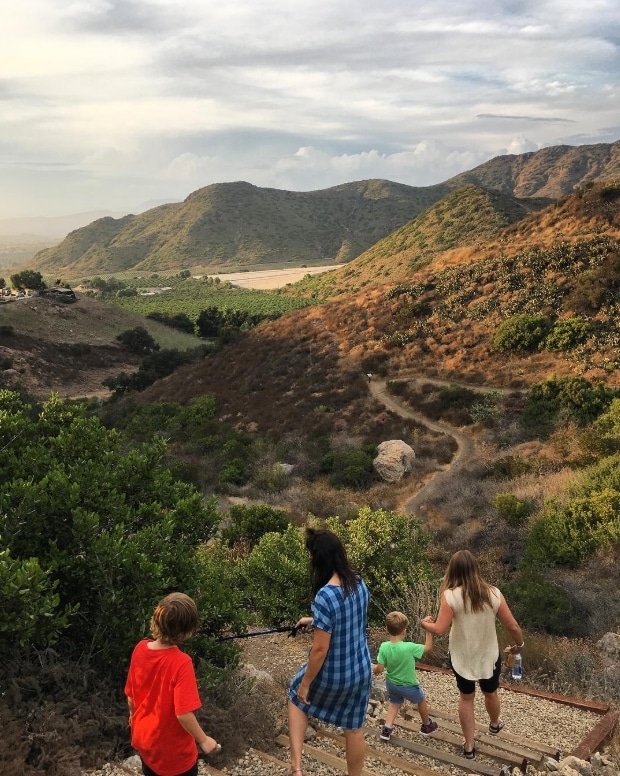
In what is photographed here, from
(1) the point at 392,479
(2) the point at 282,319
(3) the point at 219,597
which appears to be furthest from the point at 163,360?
(3) the point at 219,597

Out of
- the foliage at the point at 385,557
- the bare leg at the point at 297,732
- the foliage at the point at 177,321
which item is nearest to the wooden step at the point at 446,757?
the bare leg at the point at 297,732

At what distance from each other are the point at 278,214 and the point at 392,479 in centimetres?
16657

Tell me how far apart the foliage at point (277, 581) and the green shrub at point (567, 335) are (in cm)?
1798

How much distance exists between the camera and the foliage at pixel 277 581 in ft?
30.6

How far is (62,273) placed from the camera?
504 feet

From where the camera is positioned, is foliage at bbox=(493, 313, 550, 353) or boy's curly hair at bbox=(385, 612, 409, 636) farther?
foliage at bbox=(493, 313, 550, 353)

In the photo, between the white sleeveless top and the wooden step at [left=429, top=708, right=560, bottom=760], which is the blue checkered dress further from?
the wooden step at [left=429, top=708, right=560, bottom=760]

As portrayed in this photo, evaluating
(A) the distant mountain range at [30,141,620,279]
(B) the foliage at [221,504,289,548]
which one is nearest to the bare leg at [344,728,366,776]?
(B) the foliage at [221,504,289,548]

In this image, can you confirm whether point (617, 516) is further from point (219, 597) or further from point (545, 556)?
point (219, 597)

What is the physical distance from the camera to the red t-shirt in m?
3.19

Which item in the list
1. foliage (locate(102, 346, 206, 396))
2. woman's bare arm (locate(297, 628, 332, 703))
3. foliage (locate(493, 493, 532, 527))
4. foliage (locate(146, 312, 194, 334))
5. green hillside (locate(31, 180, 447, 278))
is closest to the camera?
woman's bare arm (locate(297, 628, 332, 703))

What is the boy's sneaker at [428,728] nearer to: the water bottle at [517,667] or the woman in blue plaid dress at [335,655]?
the water bottle at [517,667]

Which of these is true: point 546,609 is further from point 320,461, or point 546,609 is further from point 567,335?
point 567,335

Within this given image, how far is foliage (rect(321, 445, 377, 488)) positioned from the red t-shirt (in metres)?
15.6
